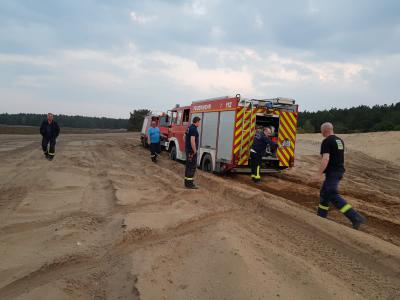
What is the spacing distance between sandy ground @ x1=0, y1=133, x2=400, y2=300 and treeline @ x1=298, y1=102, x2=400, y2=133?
40.1 meters

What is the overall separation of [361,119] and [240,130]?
46139mm

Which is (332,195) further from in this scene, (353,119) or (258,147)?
(353,119)

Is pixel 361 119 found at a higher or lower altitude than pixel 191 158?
higher

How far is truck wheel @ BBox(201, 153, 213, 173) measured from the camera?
12.6 meters

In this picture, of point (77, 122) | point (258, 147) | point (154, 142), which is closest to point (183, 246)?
point (258, 147)

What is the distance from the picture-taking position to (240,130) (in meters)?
11.3

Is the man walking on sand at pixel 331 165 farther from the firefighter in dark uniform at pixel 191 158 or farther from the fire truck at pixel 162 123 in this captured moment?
the fire truck at pixel 162 123

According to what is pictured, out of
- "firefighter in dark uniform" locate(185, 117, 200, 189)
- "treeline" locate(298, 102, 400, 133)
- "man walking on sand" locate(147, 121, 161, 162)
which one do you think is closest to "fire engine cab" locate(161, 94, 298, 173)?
"firefighter in dark uniform" locate(185, 117, 200, 189)

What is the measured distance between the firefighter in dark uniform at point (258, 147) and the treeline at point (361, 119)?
36.0 metres

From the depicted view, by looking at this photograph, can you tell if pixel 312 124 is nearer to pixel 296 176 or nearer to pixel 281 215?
pixel 296 176

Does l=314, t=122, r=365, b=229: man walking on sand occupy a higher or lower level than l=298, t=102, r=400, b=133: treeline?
lower

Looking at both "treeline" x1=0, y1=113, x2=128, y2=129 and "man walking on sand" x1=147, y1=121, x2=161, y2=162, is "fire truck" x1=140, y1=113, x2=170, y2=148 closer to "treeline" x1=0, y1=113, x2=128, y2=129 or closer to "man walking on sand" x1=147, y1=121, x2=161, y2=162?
"man walking on sand" x1=147, y1=121, x2=161, y2=162

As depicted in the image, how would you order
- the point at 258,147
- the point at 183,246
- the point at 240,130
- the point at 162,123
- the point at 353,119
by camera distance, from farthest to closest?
the point at 353,119 < the point at 162,123 < the point at 240,130 < the point at 258,147 < the point at 183,246

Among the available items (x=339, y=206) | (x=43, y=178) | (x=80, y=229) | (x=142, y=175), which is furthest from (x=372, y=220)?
(x=43, y=178)
